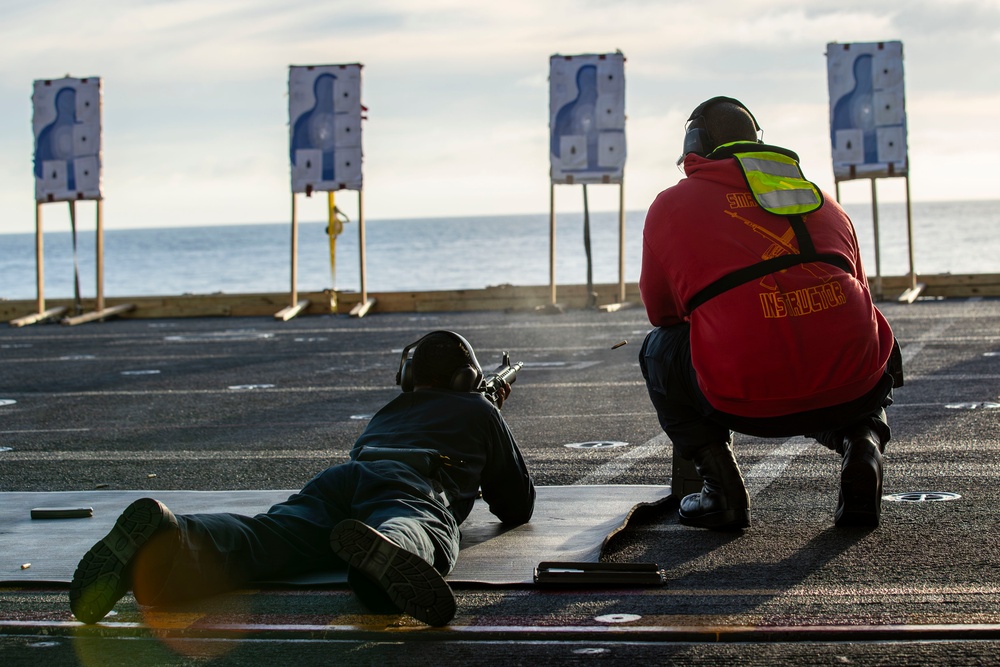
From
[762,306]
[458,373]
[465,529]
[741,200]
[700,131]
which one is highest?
[700,131]

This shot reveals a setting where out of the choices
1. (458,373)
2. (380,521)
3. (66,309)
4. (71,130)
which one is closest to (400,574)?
(380,521)

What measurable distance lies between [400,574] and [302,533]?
0.69 metres

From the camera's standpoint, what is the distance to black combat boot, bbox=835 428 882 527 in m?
3.80

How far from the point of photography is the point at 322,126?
1591 centimetres

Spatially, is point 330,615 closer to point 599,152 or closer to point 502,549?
point 502,549

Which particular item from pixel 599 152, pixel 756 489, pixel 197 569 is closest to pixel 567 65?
pixel 599 152

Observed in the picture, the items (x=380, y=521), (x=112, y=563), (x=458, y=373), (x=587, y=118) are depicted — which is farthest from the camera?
(x=587, y=118)

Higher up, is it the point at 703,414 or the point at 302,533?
the point at 703,414

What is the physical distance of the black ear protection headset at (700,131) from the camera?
4.14m

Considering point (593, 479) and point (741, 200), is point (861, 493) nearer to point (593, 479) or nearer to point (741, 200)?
point (741, 200)

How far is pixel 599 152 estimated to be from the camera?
15.6 m

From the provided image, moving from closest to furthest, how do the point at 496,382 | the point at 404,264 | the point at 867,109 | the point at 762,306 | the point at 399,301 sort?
1. the point at 762,306
2. the point at 496,382
3. the point at 867,109
4. the point at 399,301
5. the point at 404,264

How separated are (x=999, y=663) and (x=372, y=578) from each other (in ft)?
4.48

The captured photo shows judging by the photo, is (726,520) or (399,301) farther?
(399,301)
